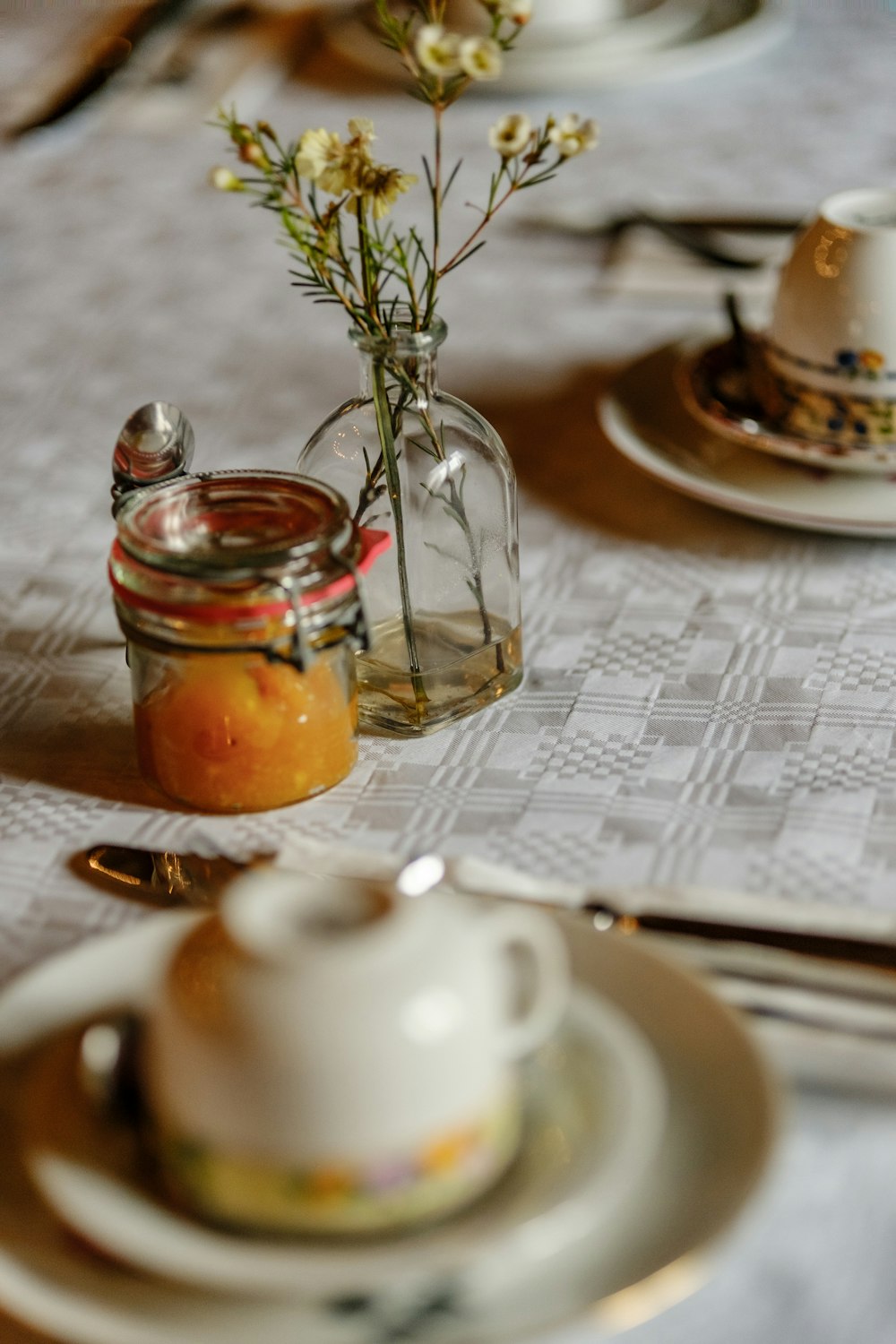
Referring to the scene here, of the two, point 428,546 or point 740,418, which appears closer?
point 428,546

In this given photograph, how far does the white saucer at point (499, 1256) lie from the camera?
0.38 metres

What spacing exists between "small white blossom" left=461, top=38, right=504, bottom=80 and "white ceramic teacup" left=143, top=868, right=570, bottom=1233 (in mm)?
336

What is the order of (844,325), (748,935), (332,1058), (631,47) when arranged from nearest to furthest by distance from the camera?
(332,1058)
(748,935)
(844,325)
(631,47)

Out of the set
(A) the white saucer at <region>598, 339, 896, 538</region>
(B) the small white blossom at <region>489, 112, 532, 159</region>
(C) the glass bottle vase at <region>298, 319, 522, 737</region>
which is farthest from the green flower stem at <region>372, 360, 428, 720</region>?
(A) the white saucer at <region>598, 339, 896, 538</region>

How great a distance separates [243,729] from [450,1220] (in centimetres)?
28

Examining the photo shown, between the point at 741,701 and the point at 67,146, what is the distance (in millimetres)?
1094

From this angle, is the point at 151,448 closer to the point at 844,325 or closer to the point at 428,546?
the point at 428,546

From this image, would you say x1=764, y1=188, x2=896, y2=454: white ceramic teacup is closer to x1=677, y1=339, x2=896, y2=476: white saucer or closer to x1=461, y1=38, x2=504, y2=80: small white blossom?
x1=677, y1=339, x2=896, y2=476: white saucer

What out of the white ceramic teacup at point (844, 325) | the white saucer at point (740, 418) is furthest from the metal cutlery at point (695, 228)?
the white ceramic teacup at point (844, 325)

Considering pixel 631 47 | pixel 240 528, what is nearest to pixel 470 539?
pixel 240 528

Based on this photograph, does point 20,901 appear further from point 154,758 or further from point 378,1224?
point 378,1224

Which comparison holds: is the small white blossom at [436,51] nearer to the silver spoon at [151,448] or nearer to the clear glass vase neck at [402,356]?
the clear glass vase neck at [402,356]

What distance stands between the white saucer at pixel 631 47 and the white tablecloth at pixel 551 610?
53mm

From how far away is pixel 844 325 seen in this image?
876 mm
